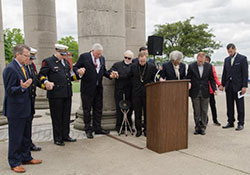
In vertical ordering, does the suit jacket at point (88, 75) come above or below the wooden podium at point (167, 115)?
above

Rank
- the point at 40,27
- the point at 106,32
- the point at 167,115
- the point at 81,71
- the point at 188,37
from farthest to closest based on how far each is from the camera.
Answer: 1. the point at 188,37
2. the point at 40,27
3. the point at 106,32
4. the point at 81,71
5. the point at 167,115

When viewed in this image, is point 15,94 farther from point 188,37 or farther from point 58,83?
point 188,37

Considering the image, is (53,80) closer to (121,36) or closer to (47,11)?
(121,36)

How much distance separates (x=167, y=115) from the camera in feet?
15.3

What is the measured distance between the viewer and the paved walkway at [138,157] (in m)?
3.91

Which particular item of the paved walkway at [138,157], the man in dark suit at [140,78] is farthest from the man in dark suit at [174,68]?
the paved walkway at [138,157]

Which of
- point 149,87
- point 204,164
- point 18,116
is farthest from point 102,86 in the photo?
point 204,164

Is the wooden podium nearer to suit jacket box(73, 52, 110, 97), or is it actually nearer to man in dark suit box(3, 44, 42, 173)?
suit jacket box(73, 52, 110, 97)

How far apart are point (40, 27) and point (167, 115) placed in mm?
8127

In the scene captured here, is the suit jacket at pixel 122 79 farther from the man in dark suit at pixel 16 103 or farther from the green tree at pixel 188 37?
the green tree at pixel 188 37

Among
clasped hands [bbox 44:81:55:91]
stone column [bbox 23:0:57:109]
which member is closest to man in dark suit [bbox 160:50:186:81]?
clasped hands [bbox 44:81:55:91]

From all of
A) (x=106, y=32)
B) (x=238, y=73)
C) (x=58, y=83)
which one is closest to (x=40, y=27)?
(x=106, y=32)

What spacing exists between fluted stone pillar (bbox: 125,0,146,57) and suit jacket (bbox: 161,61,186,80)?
20.6 ft

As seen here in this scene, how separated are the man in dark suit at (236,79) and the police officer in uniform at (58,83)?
13.4 feet
